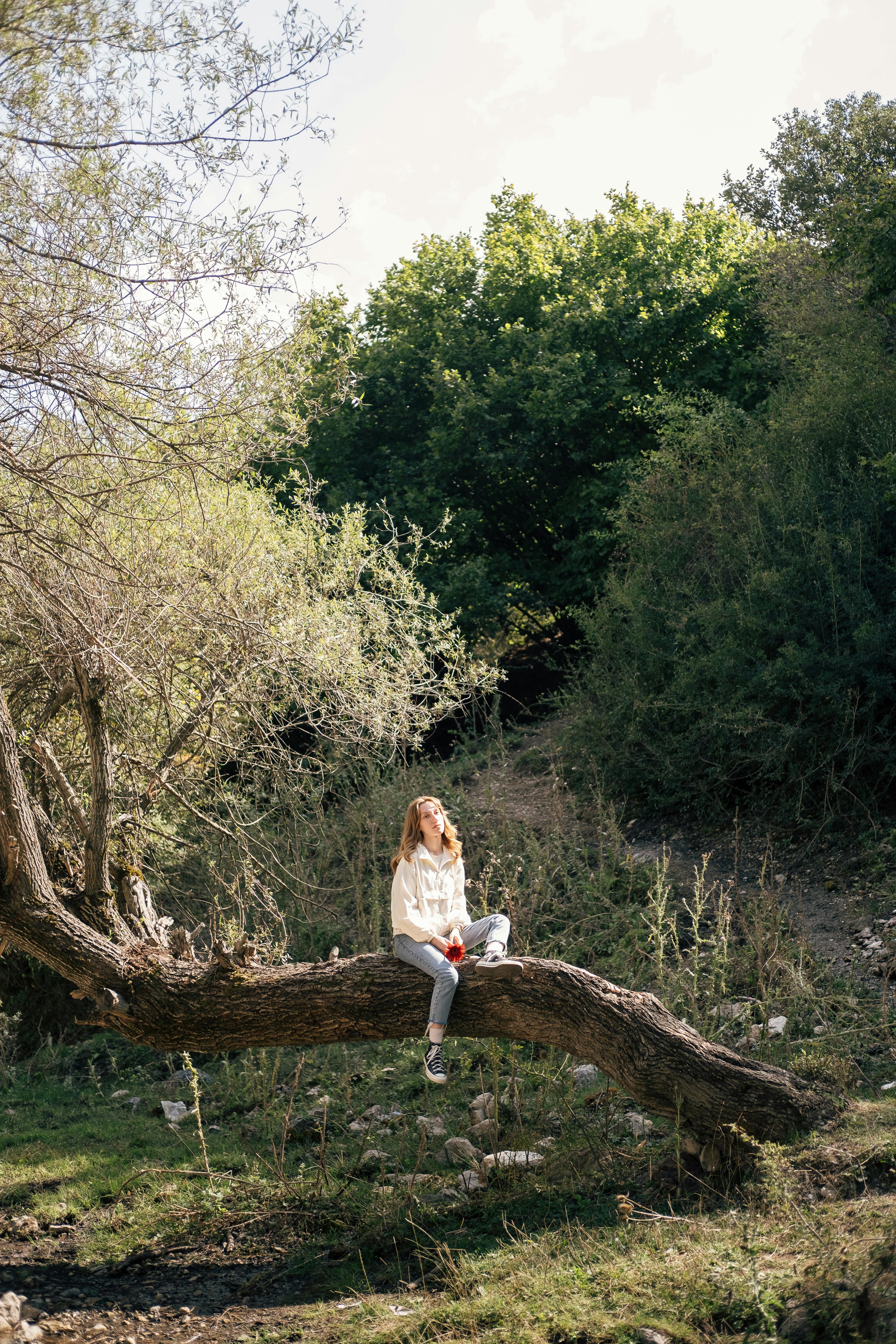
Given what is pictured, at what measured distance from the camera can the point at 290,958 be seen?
9.92m

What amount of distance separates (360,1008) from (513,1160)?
1.17 m

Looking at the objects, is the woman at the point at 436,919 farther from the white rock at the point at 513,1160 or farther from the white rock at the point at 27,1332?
the white rock at the point at 27,1332

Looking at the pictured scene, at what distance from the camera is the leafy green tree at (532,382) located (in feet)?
53.7

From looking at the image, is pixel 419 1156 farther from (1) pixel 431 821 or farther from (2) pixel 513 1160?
(1) pixel 431 821

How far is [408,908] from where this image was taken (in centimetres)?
517

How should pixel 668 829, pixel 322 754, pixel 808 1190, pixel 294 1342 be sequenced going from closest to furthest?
pixel 294 1342
pixel 808 1190
pixel 668 829
pixel 322 754

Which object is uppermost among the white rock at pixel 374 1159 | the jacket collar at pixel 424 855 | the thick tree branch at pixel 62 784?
the thick tree branch at pixel 62 784

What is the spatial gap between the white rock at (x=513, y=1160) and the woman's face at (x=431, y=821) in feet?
5.84

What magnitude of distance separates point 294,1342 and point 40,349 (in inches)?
185

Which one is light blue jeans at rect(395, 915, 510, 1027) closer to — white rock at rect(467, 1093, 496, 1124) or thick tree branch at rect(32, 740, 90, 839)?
white rock at rect(467, 1093, 496, 1124)

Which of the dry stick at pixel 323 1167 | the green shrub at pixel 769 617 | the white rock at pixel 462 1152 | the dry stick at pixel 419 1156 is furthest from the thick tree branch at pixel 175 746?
the green shrub at pixel 769 617

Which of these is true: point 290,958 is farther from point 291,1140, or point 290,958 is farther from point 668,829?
point 668,829

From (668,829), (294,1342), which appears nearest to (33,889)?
(294,1342)

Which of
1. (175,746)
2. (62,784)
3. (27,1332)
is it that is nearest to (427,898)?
(27,1332)
